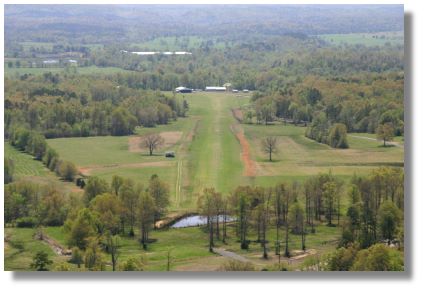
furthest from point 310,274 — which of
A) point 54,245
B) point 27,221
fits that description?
point 27,221

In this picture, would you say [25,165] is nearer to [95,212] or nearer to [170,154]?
[170,154]

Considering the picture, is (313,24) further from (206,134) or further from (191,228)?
(191,228)

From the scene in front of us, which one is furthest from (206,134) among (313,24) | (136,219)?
(136,219)

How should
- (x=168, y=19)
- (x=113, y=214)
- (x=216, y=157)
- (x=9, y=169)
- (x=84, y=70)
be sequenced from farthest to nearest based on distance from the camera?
1. (x=84, y=70)
2. (x=216, y=157)
3. (x=168, y=19)
4. (x=9, y=169)
5. (x=113, y=214)

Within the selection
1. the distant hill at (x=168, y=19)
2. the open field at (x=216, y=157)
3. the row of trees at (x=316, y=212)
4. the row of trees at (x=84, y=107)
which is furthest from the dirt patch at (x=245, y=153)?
the distant hill at (x=168, y=19)

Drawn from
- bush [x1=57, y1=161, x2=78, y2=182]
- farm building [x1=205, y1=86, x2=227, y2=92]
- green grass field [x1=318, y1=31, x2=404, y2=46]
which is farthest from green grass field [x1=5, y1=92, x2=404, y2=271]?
farm building [x1=205, y1=86, x2=227, y2=92]

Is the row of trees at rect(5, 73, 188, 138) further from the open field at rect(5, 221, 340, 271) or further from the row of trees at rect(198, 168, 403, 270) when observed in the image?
the row of trees at rect(198, 168, 403, 270)
